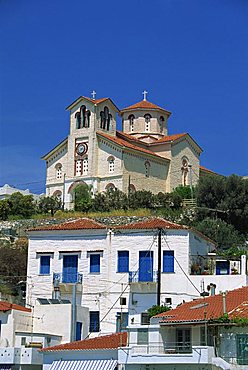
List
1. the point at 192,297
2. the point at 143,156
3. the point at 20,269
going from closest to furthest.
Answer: the point at 192,297 → the point at 20,269 → the point at 143,156

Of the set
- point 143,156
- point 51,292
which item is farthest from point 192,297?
point 143,156

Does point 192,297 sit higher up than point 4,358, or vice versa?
point 192,297

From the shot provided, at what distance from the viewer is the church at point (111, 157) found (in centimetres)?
7525

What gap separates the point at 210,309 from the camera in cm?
3347

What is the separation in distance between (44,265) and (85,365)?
46.1 feet

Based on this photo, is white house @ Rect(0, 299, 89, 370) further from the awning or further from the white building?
the awning

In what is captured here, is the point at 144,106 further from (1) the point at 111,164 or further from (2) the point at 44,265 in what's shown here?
(2) the point at 44,265

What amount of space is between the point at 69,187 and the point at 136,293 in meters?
33.2

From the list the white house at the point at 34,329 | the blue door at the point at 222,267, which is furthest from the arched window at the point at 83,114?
the white house at the point at 34,329

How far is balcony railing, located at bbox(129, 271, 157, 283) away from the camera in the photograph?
45062mm

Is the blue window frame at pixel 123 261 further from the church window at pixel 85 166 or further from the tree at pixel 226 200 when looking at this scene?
the church window at pixel 85 166

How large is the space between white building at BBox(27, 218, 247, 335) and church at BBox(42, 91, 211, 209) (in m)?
25.8

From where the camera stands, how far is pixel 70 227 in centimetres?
4841

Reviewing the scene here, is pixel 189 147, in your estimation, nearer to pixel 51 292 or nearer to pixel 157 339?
pixel 51 292
